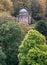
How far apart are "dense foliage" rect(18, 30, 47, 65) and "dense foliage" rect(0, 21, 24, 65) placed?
533 cm

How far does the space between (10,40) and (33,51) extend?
24.8 ft

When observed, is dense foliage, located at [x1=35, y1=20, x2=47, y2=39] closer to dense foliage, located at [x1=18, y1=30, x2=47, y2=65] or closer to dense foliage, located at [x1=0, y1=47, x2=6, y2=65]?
dense foliage, located at [x1=0, y1=47, x2=6, y2=65]

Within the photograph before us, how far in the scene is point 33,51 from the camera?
98.3ft

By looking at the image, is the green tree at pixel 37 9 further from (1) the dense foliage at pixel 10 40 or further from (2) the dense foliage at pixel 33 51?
Result: (2) the dense foliage at pixel 33 51

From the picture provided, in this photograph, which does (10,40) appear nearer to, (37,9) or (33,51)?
(33,51)

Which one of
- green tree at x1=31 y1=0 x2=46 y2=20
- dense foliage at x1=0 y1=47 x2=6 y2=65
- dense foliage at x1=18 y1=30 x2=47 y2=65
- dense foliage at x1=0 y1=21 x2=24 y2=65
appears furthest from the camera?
green tree at x1=31 y1=0 x2=46 y2=20

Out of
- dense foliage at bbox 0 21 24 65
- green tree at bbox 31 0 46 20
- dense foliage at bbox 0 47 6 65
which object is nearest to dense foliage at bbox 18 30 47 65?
dense foliage at bbox 0 47 6 65

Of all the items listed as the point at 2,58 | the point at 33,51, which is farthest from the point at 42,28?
the point at 33,51

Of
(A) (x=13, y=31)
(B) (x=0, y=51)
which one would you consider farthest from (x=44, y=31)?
(B) (x=0, y=51)

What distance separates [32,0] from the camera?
246 feet

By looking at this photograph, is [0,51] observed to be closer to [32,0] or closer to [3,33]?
[3,33]

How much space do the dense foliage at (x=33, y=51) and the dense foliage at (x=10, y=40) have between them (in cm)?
533

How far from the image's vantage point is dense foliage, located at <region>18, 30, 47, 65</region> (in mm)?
29750

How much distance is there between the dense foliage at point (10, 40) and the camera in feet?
119
